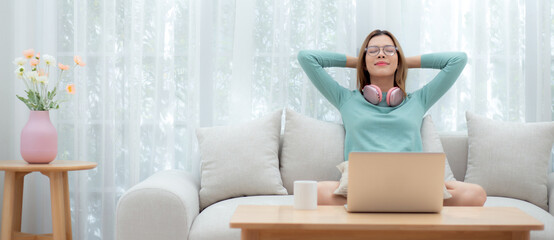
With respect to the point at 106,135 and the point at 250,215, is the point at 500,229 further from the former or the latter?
the point at 106,135

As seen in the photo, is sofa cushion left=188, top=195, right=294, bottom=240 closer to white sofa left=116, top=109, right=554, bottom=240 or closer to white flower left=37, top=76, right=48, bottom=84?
white sofa left=116, top=109, right=554, bottom=240

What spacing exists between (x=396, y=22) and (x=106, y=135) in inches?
64.1

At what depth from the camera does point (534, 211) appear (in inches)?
92.7

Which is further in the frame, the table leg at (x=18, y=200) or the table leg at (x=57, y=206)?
the table leg at (x=18, y=200)

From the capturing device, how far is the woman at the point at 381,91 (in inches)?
104

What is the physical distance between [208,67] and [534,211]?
1.70m

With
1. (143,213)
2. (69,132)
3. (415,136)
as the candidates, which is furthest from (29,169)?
(415,136)

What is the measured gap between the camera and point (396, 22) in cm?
308

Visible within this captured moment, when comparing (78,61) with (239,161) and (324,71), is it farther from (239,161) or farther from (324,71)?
(324,71)

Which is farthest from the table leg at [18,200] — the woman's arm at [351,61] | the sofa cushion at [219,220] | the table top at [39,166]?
the woman's arm at [351,61]

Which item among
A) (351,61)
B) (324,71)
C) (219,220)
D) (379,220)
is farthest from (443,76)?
(379,220)

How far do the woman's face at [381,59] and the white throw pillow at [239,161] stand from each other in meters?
0.55

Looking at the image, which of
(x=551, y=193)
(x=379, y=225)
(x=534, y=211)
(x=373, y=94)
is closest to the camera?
(x=379, y=225)

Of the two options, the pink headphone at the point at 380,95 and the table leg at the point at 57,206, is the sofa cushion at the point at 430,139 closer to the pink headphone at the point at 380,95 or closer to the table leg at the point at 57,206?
the pink headphone at the point at 380,95
